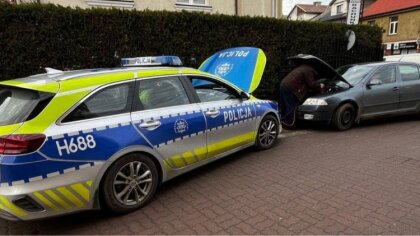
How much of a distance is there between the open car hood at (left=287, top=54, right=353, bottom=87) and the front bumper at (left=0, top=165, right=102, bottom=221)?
531cm

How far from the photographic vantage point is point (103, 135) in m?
3.18

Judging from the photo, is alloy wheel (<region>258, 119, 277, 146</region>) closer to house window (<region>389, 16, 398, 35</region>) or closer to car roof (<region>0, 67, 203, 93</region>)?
car roof (<region>0, 67, 203, 93</region>)

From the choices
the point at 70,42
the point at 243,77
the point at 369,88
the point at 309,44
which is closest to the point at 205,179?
the point at 243,77

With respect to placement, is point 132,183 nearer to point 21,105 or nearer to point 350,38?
point 21,105

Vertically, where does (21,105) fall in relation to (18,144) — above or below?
above

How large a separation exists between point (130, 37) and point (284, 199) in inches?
194

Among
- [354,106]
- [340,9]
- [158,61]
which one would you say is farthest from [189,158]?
[340,9]

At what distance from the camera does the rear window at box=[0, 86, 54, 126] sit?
9.64 ft

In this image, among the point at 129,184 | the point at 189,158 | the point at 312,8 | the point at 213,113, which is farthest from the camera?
the point at 312,8

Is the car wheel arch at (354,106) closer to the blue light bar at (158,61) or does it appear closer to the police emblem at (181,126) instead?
the blue light bar at (158,61)

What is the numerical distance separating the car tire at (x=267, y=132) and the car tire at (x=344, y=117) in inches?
74.3

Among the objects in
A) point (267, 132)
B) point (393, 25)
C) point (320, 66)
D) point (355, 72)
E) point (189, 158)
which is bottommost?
point (267, 132)

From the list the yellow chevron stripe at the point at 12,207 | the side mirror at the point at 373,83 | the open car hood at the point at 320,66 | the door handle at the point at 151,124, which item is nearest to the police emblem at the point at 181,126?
the door handle at the point at 151,124

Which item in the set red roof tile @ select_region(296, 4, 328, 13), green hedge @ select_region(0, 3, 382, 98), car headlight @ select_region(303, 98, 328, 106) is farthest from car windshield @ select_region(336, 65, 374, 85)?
red roof tile @ select_region(296, 4, 328, 13)
